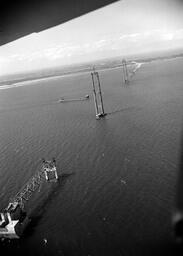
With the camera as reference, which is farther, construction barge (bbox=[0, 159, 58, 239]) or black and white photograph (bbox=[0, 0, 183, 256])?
construction barge (bbox=[0, 159, 58, 239])

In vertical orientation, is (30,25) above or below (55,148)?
above

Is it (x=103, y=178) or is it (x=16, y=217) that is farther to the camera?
(x=103, y=178)

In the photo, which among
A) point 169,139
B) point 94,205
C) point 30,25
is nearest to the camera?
point 30,25

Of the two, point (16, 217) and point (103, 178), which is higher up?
point (16, 217)

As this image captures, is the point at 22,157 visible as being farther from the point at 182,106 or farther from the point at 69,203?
the point at 182,106

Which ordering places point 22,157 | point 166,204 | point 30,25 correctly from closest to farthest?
point 30,25 < point 166,204 < point 22,157

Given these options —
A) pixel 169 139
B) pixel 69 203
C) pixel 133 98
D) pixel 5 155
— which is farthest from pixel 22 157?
pixel 133 98

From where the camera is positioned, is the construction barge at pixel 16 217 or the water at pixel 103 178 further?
the construction barge at pixel 16 217

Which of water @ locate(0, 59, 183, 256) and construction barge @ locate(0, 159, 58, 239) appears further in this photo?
construction barge @ locate(0, 159, 58, 239)
